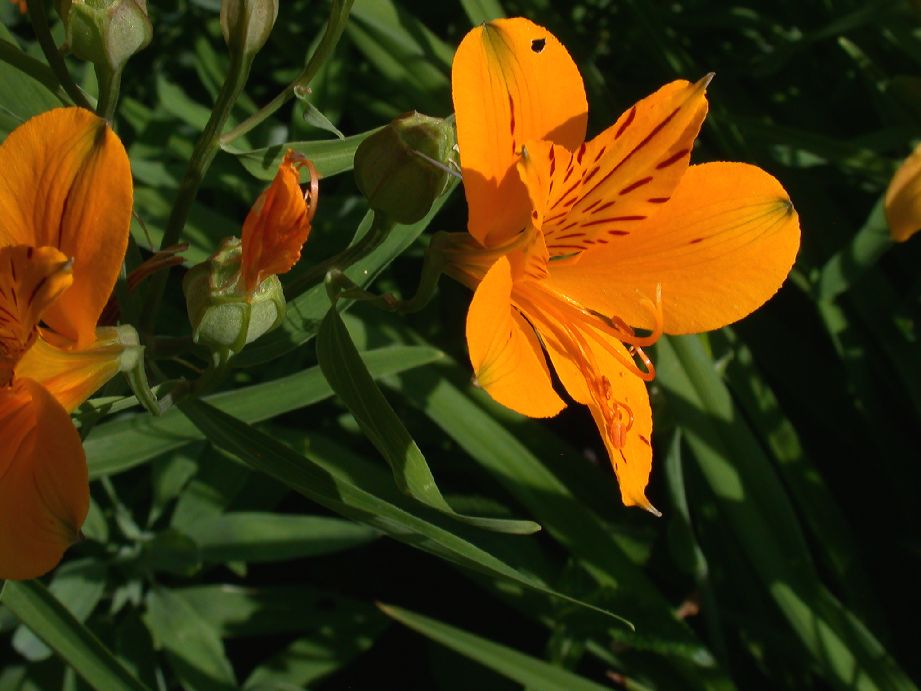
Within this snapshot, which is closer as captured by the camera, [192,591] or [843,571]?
[192,591]

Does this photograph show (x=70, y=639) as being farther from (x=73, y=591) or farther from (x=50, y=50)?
(x=50, y=50)

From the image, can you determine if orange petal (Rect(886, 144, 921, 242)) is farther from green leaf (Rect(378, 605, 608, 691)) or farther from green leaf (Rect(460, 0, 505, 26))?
green leaf (Rect(378, 605, 608, 691))

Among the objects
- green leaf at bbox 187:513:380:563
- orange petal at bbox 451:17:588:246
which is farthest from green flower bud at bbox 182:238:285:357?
green leaf at bbox 187:513:380:563

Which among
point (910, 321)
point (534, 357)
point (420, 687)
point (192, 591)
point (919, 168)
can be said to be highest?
point (919, 168)

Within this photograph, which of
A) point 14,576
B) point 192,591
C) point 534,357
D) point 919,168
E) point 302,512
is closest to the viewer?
Result: point 14,576

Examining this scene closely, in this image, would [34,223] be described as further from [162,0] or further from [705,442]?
[162,0]

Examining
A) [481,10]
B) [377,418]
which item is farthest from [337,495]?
[481,10]

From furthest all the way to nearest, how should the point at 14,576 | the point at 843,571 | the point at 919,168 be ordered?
the point at 843,571, the point at 919,168, the point at 14,576

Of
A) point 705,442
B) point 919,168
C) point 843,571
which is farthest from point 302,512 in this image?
point 919,168
